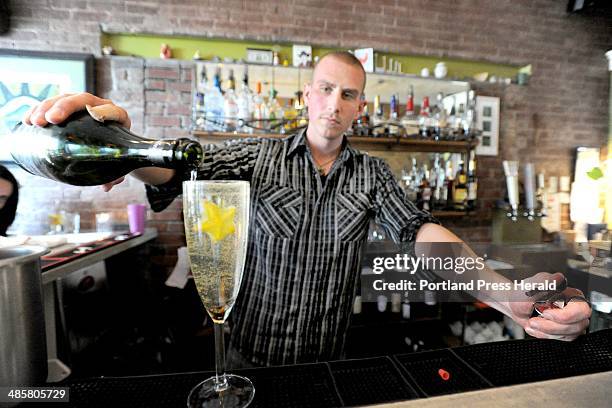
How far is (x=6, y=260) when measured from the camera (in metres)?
0.42

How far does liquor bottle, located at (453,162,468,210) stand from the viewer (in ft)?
8.66

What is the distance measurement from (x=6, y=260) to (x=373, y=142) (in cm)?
236

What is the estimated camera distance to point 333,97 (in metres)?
1.15

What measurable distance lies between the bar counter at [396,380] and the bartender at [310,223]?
406 millimetres

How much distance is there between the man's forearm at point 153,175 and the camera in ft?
2.69

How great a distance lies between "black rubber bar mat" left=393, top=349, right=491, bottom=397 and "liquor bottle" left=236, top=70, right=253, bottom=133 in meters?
1.81

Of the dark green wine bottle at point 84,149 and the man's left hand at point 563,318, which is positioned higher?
the dark green wine bottle at point 84,149

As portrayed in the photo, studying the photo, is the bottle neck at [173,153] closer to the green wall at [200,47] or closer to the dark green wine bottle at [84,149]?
the dark green wine bottle at [84,149]

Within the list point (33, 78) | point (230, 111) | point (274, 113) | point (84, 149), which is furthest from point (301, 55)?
point (84, 149)

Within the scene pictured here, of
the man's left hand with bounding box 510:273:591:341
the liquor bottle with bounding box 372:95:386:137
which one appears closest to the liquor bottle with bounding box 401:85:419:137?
the liquor bottle with bounding box 372:95:386:137

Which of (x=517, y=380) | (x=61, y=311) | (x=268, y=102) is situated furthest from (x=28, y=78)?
(x=517, y=380)

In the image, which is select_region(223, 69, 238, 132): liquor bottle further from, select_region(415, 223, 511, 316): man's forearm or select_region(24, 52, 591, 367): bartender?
select_region(415, 223, 511, 316): man's forearm

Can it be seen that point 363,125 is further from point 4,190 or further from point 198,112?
point 4,190

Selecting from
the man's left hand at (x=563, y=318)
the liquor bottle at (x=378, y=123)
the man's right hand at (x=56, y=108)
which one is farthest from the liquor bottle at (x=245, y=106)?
the man's left hand at (x=563, y=318)
